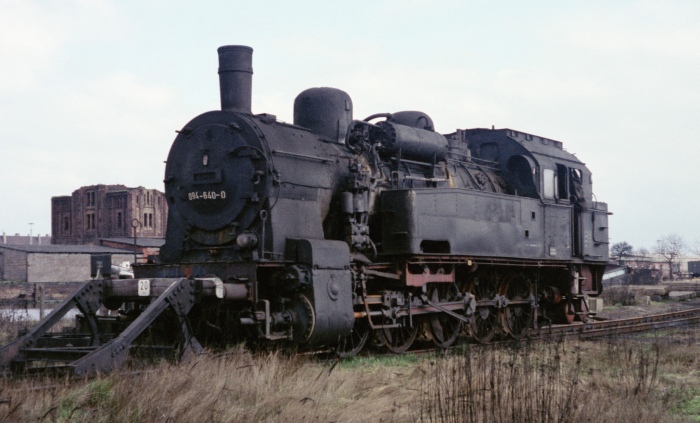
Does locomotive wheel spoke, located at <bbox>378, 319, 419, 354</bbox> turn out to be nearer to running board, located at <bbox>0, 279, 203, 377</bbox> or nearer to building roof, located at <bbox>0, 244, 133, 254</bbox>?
running board, located at <bbox>0, 279, 203, 377</bbox>

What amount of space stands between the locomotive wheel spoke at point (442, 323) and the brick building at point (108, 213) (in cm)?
4609

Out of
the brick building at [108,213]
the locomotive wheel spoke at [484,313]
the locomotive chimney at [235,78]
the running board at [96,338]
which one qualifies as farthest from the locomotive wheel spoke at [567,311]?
the brick building at [108,213]

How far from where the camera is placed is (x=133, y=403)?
595cm

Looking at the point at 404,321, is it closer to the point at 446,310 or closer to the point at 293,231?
the point at 446,310

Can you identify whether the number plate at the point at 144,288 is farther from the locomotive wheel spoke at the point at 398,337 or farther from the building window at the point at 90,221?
the building window at the point at 90,221

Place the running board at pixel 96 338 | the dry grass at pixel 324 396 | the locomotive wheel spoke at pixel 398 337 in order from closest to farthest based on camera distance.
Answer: the dry grass at pixel 324 396 < the running board at pixel 96 338 < the locomotive wheel spoke at pixel 398 337

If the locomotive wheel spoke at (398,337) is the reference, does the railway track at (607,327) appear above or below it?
below

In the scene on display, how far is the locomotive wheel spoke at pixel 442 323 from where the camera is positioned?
12.6m

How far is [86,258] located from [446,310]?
37629mm

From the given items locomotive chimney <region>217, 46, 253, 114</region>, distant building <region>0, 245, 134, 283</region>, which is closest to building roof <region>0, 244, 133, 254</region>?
distant building <region>0, 245, 134, 283</region>

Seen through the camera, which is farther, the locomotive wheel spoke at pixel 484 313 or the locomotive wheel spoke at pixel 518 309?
the locomotive wheel spoke at pixel 518 309

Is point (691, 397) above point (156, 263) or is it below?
below

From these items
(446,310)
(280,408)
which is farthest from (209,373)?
(446,310)

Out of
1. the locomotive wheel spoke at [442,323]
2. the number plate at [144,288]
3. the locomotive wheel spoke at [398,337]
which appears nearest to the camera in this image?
the number plate at [144,288]
